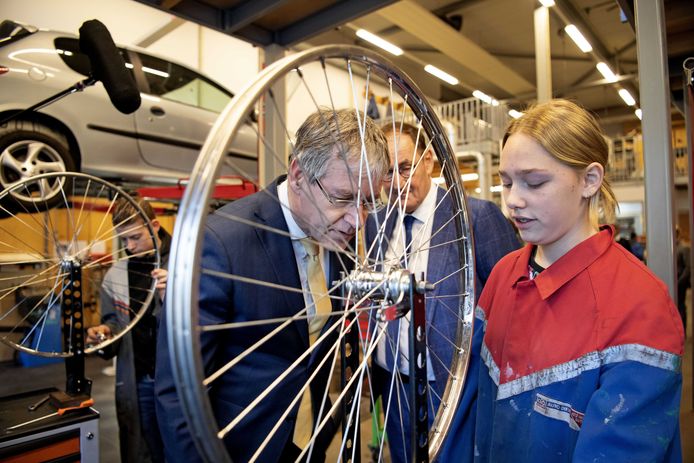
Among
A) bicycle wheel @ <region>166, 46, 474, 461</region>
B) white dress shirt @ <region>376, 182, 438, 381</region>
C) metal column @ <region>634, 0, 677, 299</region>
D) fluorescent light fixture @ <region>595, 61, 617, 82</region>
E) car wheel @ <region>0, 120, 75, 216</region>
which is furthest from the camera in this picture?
fluorescent light fixture @ <region>595, 61, 617, 82</region>

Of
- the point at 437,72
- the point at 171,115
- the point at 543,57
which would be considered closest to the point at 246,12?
the point at 171,115

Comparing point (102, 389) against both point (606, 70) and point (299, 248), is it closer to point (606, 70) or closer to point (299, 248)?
point (299, 248)

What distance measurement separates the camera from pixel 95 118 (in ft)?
8.53

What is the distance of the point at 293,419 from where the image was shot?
799 millimetres

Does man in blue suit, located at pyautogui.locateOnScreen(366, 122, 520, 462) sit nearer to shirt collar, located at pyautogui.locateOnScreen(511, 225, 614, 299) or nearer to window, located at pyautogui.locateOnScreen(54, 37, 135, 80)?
shirt collar, located at pyautogui.locateOnScreen(511, 225, 614, 299)

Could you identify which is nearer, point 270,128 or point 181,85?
point 270,128

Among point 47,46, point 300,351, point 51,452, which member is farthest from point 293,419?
point 47,46

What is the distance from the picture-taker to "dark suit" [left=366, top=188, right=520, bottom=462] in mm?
1202

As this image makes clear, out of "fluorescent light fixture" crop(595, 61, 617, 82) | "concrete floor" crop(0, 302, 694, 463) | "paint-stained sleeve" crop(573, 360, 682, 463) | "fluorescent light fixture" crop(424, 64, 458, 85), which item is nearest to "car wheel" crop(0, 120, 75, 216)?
"concrete floor" crop(0, 302, 694, 463)

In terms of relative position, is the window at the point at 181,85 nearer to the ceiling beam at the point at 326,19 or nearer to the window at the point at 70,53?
the window at the point at 70,53

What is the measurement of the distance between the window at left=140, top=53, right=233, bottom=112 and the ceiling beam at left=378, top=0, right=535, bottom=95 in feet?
7.22

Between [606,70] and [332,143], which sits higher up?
[606,70]

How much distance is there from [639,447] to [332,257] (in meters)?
0.59

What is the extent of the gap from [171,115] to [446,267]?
95.2 inches
